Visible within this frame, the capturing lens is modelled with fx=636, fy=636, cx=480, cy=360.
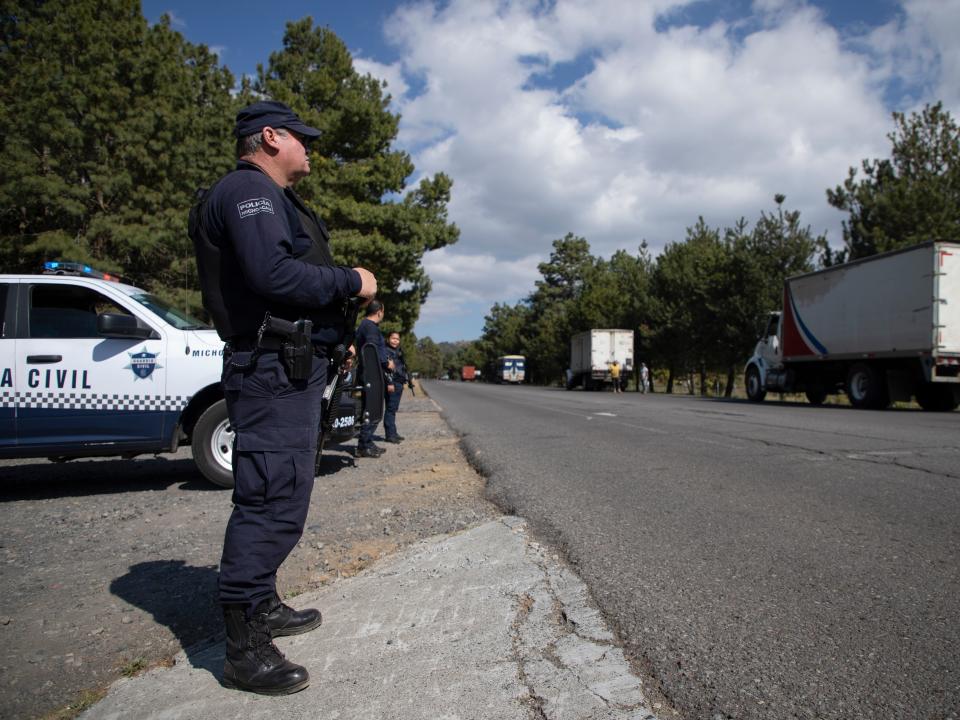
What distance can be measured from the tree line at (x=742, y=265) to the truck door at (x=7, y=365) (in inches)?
1031

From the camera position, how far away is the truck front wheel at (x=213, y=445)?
554 centimetres

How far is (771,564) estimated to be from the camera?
10.6 feet

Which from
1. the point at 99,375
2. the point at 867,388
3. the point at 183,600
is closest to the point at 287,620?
the point at 183,600

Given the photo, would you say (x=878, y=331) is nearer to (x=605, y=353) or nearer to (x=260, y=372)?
(x=260, y=372)

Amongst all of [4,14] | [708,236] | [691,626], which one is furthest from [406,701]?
[708,236]

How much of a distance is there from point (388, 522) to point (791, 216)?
106ft

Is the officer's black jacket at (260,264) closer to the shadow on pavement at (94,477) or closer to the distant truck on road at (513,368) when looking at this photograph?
the shadow on pavement at (94,477)

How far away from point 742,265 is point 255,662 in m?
33.1

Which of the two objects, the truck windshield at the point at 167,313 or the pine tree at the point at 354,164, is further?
the pine tree at the point at 354,164

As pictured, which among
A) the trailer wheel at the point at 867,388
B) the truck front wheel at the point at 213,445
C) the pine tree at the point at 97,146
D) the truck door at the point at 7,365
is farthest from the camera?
the trailer wheel at the point at 867,388

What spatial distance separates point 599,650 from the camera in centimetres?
229

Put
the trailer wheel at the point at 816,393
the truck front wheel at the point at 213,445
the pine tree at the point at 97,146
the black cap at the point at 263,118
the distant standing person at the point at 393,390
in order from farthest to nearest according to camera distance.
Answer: the trailer wheel at the point at 816,393, the pine tree at the point at 97,146, the distant standing person at the point at 393,390, the truck front wheel at the point at 213,445, the black cap at the point at 263,118

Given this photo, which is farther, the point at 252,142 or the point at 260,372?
the point at 252,142

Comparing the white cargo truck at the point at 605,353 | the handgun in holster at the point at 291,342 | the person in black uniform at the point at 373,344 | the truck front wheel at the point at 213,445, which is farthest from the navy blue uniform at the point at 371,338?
the white cargo truck at the point at 605,353
